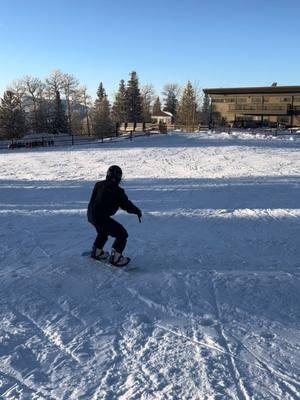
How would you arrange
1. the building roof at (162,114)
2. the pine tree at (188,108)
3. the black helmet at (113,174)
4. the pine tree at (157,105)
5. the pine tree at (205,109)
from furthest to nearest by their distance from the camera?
the pine tree at (157,105) < the building roof at (162,114) < the pine tree at (205,109) < the pine tree at (188,108) < the black helmet at (113,174)

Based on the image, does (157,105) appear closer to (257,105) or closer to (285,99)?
(257,105)

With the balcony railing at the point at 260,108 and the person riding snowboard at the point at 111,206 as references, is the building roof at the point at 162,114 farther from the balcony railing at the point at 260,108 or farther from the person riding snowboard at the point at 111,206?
the person riding snowboard at the point at 111,206

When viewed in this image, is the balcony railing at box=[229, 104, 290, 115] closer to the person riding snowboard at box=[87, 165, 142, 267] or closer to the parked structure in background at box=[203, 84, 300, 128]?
the parked structure in background at box=[203, 84, 300, 128]

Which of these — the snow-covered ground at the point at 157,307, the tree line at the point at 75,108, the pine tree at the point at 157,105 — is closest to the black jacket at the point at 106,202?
the snow-covered ground at the point at 157,307

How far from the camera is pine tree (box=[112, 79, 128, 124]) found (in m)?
80.6

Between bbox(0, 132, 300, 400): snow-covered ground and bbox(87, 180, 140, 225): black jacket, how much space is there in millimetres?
824

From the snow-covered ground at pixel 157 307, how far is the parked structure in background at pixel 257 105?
197 ft

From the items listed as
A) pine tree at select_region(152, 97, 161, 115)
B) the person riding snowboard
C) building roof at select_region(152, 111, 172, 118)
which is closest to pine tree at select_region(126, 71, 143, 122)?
building roof at select_region(152, 111, 172, 118)

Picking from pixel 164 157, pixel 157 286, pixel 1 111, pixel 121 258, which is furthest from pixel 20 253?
pixel 1 111

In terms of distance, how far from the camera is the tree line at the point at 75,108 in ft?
193

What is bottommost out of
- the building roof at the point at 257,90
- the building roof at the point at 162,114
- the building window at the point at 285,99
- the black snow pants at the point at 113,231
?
the black snow pants at the point at 113,231

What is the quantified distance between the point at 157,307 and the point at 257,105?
232ft

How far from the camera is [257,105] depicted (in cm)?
7131

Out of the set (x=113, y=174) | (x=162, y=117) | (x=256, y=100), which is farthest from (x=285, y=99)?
(x=113, y=174)
